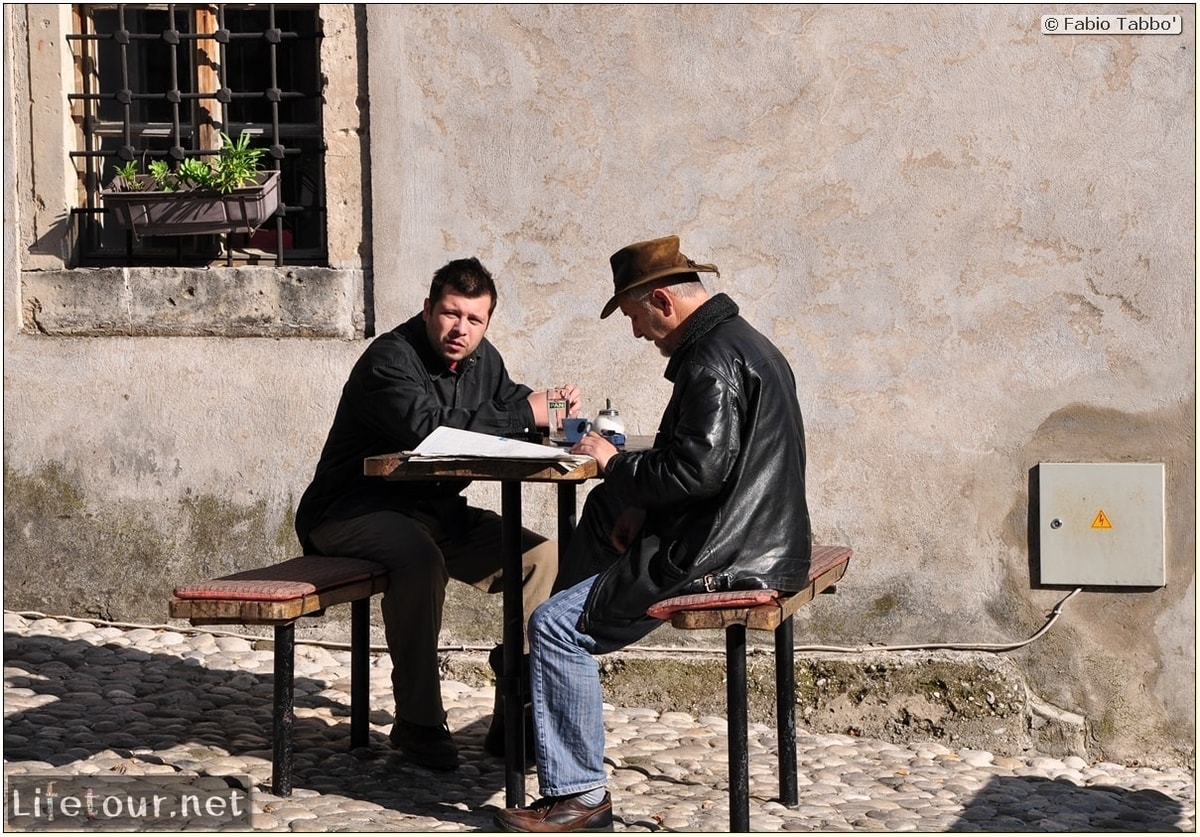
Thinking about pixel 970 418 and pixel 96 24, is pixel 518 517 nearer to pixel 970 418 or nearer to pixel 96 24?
pixel 970 418

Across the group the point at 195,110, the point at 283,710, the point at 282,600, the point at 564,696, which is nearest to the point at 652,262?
the point at 564,696

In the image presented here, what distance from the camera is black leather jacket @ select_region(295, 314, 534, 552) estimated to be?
492cm

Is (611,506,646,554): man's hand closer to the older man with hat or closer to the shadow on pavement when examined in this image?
the older man with hat

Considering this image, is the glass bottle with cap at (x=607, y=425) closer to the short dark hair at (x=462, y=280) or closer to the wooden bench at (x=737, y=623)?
the short dark hair at (x=462, y=280)

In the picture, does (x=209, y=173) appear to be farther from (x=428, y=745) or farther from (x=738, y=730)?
(x=738, y=730)

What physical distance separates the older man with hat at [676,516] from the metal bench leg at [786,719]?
628 mm

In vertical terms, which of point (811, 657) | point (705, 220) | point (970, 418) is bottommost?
point (811, 657)

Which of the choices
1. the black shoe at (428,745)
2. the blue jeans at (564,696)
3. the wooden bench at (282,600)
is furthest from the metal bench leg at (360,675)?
the blue jeans at (564,696)

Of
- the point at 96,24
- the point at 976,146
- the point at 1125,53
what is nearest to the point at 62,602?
the point at 96,24

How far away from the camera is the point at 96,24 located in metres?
6.68

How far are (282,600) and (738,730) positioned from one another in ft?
4.38

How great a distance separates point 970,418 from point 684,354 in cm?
210

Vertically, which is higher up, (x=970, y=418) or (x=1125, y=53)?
(x=1125, y=53)

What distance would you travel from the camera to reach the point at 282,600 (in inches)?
175
